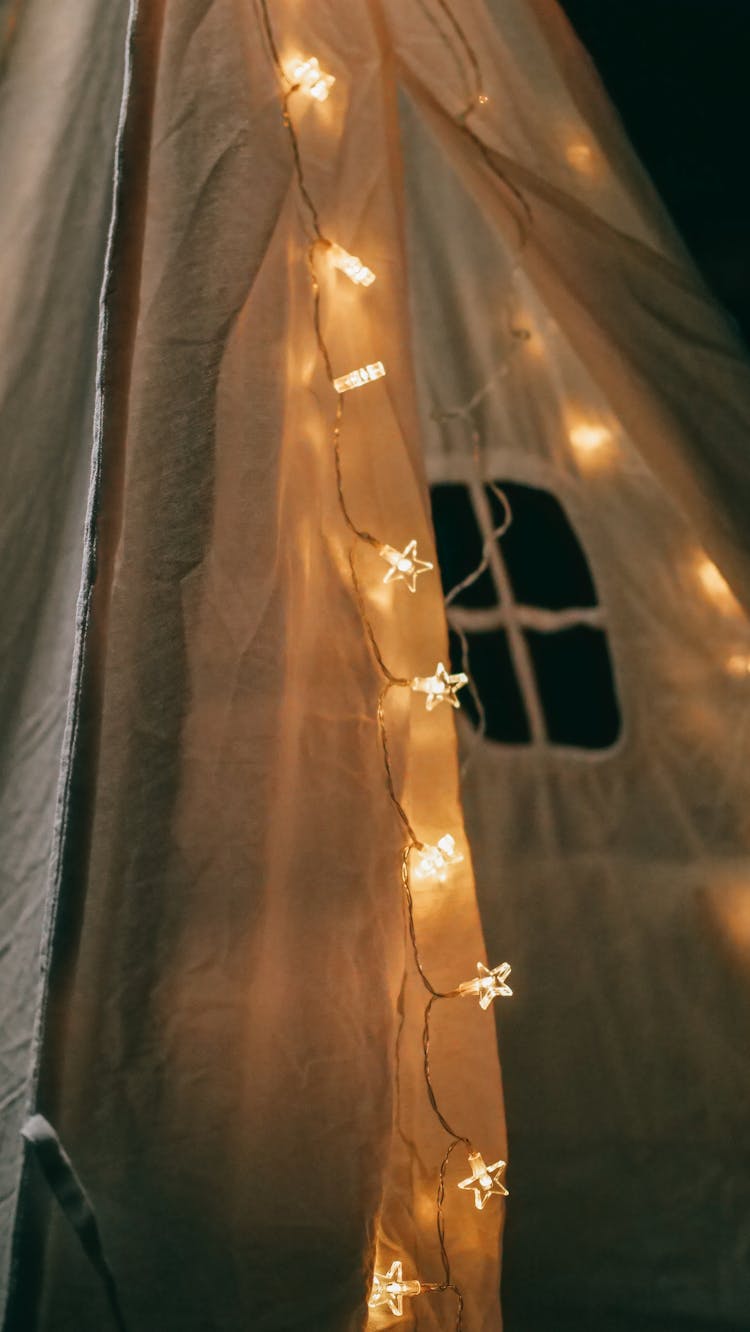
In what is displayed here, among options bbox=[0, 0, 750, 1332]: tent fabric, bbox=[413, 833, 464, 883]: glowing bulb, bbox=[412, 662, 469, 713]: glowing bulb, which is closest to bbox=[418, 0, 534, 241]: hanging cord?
bbox=[0, 0, 750, 1332]: tent fabric

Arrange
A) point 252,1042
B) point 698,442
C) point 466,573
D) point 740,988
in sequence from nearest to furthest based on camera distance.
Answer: point 252,1042, point 698,442, point 740,988, point 466,573

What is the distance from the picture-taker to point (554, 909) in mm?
1097

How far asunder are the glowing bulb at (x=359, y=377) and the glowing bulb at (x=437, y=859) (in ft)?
1.16

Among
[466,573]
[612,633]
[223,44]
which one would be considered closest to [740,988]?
[612,633]

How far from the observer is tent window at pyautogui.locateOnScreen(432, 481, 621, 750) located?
116cm

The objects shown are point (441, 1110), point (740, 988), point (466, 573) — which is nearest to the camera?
point (441, 1110)

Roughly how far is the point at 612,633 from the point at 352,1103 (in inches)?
25.8

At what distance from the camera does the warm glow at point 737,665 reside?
1.10 m

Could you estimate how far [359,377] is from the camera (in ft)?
2.50

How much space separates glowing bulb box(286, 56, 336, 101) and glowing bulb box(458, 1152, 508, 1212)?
32.3 inches

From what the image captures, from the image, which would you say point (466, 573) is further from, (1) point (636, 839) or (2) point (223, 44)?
(2) point (223, 44)

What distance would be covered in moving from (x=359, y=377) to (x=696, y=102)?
0.72 metres

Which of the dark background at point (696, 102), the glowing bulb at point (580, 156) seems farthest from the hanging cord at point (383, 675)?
the dark background at point (696, 102)

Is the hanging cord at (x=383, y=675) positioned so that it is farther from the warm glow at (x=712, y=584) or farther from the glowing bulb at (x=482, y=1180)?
the warm glow at (x=712, y=584)
